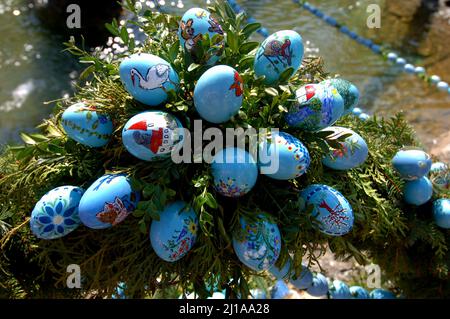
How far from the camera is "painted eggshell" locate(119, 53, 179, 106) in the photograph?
A: 43.7 inches

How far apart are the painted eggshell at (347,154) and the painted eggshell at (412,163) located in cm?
23

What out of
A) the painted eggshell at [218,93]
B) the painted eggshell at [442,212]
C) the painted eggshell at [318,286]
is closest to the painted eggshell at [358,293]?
the painted eggshell at [318,286]

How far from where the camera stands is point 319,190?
3.99 ft

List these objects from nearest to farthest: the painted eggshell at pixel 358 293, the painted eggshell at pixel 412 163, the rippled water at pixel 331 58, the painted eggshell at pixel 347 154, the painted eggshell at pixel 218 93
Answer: the painted eggshell at pixel 218 93, the painted eggshell at pixel 347 154, the painted eggshell at pixel 412 163, the painted eggshell at pixel 358 293, the rippled water at pixel 331 58

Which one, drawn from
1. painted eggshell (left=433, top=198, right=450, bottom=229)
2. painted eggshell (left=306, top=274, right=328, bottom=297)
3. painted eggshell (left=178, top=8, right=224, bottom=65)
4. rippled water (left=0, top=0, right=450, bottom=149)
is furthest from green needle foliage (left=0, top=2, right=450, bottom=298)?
rippled water (left=0, top=0, right=450, bottom=149)

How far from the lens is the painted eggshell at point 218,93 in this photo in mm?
1076

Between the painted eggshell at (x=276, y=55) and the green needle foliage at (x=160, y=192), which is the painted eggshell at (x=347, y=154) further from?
the painted eggshell at (x=276, y=55)

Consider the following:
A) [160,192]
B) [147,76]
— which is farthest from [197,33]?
[160,192]

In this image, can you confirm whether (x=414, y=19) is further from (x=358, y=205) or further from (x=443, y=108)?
(x=358, y=205)

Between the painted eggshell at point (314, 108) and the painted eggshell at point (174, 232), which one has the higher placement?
the painted eggshell at point (314, 108)

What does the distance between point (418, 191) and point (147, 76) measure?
0.96 meters

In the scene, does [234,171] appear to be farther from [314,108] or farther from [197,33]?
[197,33]

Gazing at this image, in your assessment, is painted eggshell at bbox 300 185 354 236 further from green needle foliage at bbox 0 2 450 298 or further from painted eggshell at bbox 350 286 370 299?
painted eggshell at bbox 350 286 370 299
